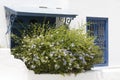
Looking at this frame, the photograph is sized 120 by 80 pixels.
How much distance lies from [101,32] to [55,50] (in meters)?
3.77

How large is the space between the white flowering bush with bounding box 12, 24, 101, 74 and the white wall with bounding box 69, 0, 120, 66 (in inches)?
63.6

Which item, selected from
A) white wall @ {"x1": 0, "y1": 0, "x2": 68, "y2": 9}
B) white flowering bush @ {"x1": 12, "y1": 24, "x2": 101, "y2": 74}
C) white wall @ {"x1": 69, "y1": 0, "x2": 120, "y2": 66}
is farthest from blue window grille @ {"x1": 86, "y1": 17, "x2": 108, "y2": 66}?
white flowering bush @ {"x1": 12, "y1": 24, "x2": 101, "y2": 74}

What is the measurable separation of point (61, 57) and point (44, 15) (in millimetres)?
1884

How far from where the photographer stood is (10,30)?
13.4 metres

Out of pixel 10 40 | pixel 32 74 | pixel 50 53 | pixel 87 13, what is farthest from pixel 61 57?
pixel 87 13

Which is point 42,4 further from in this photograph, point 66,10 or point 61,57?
point 61,57

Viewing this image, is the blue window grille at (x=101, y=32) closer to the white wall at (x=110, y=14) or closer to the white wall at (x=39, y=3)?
the white wall at (x=110, y=14)

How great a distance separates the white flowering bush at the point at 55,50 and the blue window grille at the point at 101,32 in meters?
1.83

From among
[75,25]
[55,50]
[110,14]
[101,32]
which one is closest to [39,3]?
[75,25]

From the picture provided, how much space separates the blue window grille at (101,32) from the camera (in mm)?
15328

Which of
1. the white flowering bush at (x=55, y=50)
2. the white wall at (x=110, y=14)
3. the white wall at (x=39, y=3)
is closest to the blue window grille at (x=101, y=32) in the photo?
the white wall at (x=110, y=14)

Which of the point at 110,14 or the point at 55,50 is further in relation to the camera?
the point at 110,14

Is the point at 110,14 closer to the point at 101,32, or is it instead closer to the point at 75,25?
the point at 101,32

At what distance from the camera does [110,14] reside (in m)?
15.7
